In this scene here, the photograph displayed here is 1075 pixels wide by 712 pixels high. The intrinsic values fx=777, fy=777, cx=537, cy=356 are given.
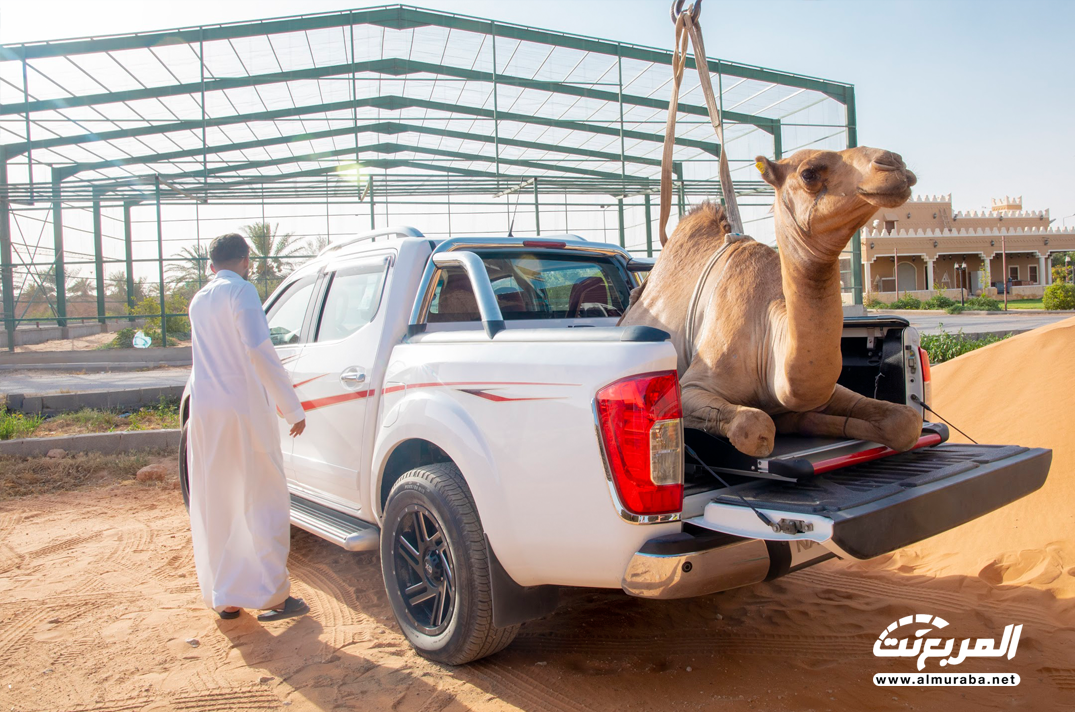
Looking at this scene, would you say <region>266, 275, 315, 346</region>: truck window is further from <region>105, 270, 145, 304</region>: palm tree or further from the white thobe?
<region>105, 270, 145, 304</region>: palm tree

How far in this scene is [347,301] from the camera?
506 cm

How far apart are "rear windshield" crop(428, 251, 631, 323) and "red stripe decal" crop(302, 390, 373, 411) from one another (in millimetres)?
566

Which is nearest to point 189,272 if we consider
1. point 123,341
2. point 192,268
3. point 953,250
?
point 192,268

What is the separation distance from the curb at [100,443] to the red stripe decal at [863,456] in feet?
25.3

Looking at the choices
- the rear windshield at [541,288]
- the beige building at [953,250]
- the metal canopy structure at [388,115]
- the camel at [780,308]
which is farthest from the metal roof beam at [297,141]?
the beige building at [953,250]

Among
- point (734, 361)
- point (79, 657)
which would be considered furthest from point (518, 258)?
point (79, 657)

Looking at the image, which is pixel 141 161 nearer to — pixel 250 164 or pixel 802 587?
pixel 250 164

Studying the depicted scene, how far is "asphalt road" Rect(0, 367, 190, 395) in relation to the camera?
14164 mm

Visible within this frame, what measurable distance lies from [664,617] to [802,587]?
95cm

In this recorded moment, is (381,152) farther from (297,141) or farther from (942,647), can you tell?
(942,647)

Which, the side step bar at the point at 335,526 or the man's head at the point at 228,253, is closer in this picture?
the side step bar at the point at 335,526

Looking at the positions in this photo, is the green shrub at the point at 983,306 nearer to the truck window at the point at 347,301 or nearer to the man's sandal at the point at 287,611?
the truck window at the point at 347,301

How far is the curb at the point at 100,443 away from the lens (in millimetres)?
8625

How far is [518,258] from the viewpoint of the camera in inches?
189
